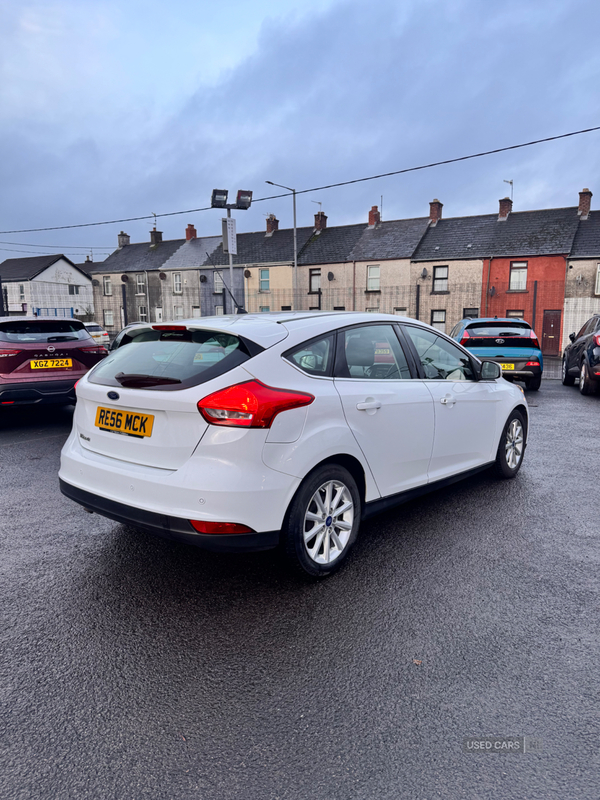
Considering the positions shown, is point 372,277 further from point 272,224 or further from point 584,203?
point 584,203

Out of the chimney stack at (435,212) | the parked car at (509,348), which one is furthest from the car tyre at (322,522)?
the chimney stack at (435,212)

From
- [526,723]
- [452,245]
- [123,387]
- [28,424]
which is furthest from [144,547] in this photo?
[452,245]

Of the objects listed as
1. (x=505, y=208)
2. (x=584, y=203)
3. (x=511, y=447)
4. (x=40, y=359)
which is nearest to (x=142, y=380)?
(x=511, y=447)

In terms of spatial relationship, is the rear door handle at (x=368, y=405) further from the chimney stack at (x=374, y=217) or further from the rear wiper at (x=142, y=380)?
the chimney stack at (x=374, y=217)

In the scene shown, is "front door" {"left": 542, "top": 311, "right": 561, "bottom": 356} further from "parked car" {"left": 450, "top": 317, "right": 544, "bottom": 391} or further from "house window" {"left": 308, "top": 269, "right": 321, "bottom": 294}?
"parked car" {"left": 450, "top": 317, "right": 544, "bottom": 391}

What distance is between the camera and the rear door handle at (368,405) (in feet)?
11.5

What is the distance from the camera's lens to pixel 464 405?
15.1ft

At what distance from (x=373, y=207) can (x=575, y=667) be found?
145ft

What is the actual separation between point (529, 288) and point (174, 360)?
36.2 meters

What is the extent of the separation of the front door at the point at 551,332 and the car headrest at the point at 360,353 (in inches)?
1310

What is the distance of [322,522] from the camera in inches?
132

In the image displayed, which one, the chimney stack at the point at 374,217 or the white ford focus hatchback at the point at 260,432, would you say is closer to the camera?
the white ford focus hatchback at the point at 260,432

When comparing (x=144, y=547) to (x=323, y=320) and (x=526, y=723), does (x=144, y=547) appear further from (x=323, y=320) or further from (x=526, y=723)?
(x=526, y=723)

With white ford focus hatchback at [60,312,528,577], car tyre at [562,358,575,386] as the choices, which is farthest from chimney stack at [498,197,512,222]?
white ford focus hatchback at [60,312,528,577]
